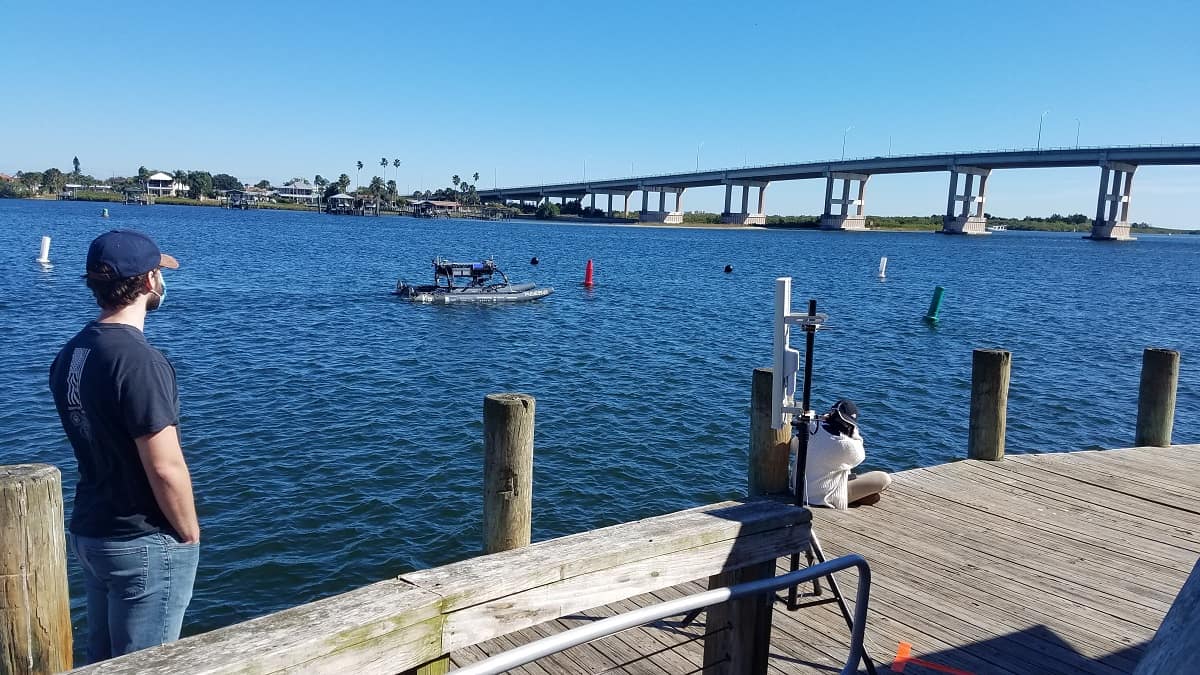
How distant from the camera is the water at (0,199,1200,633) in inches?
415

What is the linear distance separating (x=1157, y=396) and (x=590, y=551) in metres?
10.3

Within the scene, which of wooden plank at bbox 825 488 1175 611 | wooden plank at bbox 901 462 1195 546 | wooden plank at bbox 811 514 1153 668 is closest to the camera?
wooden plank at bbox 811 514 1153 668

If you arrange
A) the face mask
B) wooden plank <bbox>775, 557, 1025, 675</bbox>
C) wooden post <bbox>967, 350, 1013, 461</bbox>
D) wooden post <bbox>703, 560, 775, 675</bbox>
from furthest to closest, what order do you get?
wooden post <bbox>967, 350, 1013, 461</bbox>
wooden plank <bbox>775, 557, 1025, 675</bbox>
the face mask
wooden post <bbox>703, 560, 775, 675</bbox>

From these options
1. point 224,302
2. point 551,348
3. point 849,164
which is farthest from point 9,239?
point 849,164

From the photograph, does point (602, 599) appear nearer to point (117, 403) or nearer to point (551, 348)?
point (117, 403)

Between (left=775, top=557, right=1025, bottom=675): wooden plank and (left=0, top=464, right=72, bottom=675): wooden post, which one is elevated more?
(left=0, top=464, right=72, bottom=675): wooden post

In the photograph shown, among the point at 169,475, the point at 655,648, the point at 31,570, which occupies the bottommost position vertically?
the point at 655,648

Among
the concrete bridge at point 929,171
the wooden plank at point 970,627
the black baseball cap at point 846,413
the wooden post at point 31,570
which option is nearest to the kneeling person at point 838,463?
the black baseball cap at point 846,413

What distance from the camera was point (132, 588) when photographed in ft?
11.4

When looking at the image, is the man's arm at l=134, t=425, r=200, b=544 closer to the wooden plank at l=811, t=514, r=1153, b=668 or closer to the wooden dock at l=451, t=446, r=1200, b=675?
the wooden dock at l=451, t=446, r=1200, b=675

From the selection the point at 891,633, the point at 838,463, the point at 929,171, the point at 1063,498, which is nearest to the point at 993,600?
the point at 891,633

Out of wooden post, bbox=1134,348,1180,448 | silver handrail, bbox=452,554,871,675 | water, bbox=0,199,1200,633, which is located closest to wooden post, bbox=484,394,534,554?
water, bbox=0,199,1200,633

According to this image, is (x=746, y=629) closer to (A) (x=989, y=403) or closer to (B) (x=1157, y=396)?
(A) (x=989, y=403)

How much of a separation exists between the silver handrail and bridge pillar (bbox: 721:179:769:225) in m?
146
